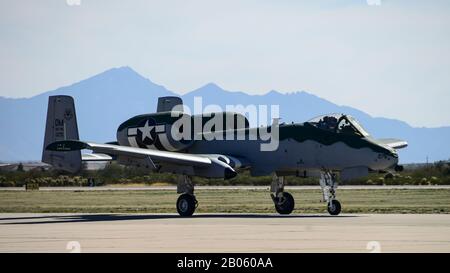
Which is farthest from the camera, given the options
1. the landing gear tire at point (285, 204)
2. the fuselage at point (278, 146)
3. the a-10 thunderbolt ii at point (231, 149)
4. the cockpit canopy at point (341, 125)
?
the landing gear tire at point (285, 204)

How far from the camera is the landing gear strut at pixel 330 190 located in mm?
36188

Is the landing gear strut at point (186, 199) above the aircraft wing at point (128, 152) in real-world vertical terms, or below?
below

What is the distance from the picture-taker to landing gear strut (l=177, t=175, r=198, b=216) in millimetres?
37531

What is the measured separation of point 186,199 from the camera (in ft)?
124

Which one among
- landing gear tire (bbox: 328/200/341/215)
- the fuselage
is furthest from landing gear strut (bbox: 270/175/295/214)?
landing gear tire (bbox: 328/200/341/215)

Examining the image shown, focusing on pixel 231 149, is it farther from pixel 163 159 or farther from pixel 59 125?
pixel 59 125

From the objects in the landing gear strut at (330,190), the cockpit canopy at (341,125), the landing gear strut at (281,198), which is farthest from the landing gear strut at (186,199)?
the cockpit canopy at (341,125)

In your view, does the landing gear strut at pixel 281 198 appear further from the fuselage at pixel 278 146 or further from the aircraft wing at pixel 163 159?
the aircraft wing at pixel 163 159

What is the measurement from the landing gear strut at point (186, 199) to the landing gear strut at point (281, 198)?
3179mm

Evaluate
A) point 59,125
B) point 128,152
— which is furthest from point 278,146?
point 59,125

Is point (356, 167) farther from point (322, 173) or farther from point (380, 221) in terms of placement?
point (380, 221)

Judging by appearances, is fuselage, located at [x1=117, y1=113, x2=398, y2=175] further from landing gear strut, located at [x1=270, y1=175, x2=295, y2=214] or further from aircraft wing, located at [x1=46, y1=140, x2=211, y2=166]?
aircraft wing, located at [x1=46, y1=140, x2=211, y2=166]

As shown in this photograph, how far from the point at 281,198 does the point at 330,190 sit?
104 inches
